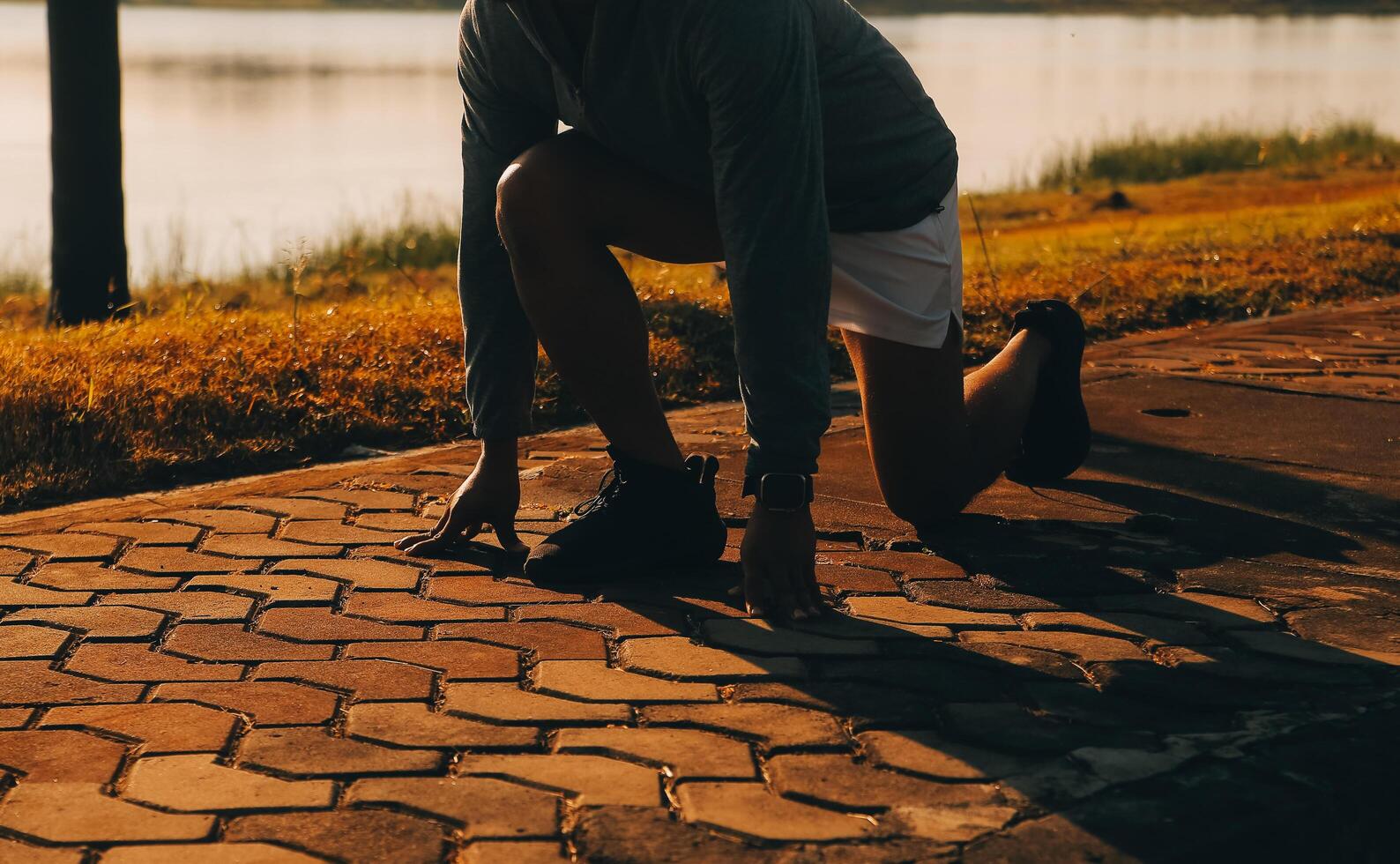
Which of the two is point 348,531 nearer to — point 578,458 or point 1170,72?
point 578,458

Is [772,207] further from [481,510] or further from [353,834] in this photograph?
[353,834]

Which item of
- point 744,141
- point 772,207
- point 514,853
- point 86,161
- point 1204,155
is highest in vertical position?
point 1204,155

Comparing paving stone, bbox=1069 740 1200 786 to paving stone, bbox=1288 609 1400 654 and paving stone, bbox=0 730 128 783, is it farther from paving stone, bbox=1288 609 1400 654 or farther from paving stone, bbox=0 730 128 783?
paving stone, bbox=0 730 128 783

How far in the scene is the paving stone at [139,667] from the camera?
2.58m

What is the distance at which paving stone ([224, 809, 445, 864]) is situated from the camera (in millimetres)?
1998

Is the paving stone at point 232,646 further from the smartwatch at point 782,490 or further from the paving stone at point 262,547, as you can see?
the smartwatch at point 782,490

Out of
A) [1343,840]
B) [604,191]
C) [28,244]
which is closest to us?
[1343,840]

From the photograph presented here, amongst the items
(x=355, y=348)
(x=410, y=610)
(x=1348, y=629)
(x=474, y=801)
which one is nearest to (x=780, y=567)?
(x=410, y=610)

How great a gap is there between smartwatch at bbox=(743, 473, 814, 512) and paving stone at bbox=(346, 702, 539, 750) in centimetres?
63

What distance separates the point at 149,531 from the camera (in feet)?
11.3

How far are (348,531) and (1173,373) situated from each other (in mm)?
2811

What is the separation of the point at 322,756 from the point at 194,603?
0.79 metres

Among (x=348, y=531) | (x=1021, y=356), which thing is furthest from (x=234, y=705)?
(x=1021, y=356)

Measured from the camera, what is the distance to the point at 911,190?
133 inches
